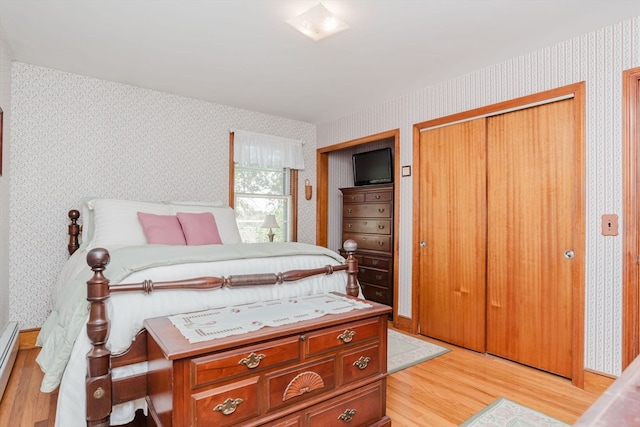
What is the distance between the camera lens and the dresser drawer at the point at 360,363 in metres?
1.77

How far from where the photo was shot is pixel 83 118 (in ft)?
10.8

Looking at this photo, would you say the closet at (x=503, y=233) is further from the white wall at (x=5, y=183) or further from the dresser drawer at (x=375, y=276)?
the white wall at (x=5, y=183)

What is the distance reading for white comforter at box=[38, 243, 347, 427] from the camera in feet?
5.12

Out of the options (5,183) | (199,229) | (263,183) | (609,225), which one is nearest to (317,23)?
(199,229)

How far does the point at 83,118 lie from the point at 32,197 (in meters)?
0.82

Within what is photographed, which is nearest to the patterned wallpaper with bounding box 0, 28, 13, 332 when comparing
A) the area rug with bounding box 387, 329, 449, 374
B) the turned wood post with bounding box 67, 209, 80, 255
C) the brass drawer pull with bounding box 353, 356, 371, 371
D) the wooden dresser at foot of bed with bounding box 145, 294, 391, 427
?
the turned wood post with bounding box 67, 209, 80, 255

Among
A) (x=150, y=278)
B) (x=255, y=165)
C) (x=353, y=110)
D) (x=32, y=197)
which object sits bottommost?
(x=150, y=278)

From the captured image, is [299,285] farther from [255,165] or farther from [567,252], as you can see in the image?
[255,165]

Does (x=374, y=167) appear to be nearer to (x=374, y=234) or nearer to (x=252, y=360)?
→ (x=374, y=234)

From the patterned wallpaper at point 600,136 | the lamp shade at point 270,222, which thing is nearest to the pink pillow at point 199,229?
the lamp shade at point 270,222

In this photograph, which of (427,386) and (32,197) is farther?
(32,197)

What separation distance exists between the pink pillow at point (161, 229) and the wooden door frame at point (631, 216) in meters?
3.06

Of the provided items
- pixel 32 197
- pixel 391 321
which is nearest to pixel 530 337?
pixel 391 321

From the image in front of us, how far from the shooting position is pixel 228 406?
1.41 m
